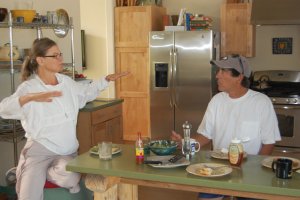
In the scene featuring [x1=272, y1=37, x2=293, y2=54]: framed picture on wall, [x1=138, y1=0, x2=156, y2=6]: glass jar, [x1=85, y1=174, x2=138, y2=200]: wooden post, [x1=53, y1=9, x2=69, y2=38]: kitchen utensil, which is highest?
[x1=138, y1=0, x2=156, y2=6]: glass jar

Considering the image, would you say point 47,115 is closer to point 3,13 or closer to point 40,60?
point 40,60

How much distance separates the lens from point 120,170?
2111 mm

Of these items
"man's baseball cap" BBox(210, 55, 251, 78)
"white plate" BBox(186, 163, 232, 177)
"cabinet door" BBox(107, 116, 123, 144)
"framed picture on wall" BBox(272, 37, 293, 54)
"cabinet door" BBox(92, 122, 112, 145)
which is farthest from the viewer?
"framed picture on wall" BBox(272, 37, 293, 54)

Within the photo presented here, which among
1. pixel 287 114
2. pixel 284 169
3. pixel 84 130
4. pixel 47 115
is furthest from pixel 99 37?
pixel 284 169

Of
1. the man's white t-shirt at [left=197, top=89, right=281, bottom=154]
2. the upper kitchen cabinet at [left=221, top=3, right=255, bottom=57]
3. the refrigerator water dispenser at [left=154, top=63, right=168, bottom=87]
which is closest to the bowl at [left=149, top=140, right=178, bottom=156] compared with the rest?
the man's white t-shirt at [left=197, top=89, right=281, bottom=154]

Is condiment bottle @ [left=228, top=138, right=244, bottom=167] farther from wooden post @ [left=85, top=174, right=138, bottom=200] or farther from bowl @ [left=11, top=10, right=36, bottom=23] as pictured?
bowl @ [left=11, top=10, right=36, bottom=23]

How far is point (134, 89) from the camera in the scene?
242 inches

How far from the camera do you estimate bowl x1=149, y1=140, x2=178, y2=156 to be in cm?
235

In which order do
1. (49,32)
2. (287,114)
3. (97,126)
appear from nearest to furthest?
(97,126), (49,32), (287,114)

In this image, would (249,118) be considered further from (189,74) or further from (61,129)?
(189,74)

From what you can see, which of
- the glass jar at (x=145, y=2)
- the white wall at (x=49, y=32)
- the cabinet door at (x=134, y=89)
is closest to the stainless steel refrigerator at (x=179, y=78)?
the cabinet door at (x=134, y=89)

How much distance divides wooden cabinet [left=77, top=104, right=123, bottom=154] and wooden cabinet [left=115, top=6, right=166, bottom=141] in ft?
5.99

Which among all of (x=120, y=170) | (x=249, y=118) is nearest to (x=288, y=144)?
(x=249, y=118)

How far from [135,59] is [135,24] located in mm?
493
